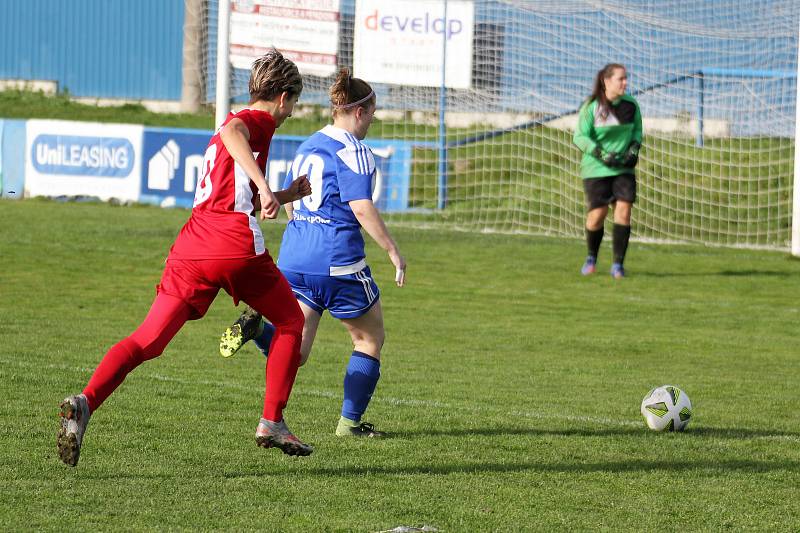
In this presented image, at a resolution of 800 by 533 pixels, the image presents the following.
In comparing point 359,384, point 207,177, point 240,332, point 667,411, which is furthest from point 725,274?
point 207,177

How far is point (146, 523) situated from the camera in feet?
14.9

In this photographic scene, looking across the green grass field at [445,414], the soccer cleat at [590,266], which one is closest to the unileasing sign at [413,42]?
the soccer cleat at [590,266]


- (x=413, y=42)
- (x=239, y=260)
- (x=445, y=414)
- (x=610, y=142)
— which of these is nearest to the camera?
(x=239, y=260)

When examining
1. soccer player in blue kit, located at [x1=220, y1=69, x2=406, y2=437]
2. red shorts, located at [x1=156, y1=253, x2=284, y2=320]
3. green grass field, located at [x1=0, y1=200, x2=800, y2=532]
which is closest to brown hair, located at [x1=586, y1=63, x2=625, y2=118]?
green grass field, located at [x1=0, y1=200, x2=800, y2=532]

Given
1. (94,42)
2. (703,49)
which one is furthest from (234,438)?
(94,42)

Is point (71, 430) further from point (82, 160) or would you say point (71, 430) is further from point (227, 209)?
point (82, 160)

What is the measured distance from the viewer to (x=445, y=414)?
6.93 metres

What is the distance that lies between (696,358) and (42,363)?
4.56 meters

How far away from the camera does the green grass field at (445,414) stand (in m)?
4.88

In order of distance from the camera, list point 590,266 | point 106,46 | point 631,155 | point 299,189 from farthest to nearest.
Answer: point 106,46, point 590,266, point 631,155, point 299,189

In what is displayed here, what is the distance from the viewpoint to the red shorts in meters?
5.23

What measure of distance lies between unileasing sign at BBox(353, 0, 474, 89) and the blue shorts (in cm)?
1452

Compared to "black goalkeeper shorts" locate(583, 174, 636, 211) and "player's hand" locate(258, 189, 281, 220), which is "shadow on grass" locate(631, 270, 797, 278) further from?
"player's hand" locate(258, 189, 281, 220)

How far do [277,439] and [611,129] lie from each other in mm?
9064
